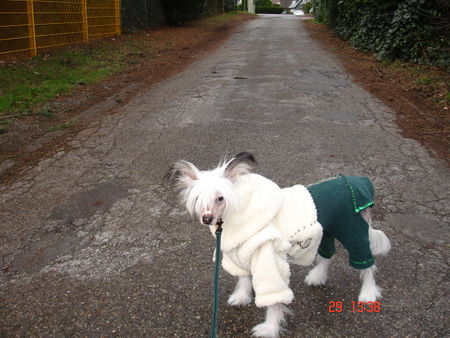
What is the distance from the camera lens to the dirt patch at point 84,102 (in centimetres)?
614

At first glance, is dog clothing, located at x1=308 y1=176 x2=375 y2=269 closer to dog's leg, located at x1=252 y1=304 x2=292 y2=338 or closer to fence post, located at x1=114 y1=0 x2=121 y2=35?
dog's leg, located at x1=252 y1=304 x2=292 y2=338

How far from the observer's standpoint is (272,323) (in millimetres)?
2955

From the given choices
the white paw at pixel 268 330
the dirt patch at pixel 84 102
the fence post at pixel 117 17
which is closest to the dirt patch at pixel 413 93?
the white paw at pixel 268 330

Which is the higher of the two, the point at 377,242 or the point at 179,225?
the point at 377,242

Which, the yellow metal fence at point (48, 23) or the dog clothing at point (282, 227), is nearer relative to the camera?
the dog clothing at point (282, 227)

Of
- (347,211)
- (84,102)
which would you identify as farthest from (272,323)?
(84,102)

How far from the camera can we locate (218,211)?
105 inches

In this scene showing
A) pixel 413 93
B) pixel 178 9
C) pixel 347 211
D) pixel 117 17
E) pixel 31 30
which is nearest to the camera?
pixel 347 211

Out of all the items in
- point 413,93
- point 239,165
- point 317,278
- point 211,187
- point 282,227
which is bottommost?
point 317,278

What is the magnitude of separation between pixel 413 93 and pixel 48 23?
1101 cm

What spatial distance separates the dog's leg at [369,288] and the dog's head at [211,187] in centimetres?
139

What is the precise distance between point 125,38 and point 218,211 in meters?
15.9
